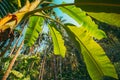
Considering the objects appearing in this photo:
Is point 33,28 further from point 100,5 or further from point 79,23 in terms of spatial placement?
point 100,5

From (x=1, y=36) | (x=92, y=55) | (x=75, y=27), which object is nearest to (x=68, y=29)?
(x=75, y=27)

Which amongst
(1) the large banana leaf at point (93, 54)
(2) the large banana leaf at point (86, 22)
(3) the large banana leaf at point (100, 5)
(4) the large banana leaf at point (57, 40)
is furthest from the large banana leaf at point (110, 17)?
(4) the large banana leaf at point (57, 40)

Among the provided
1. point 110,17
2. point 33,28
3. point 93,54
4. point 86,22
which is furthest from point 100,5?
point 33,28

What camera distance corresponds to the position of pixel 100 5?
2.41 m

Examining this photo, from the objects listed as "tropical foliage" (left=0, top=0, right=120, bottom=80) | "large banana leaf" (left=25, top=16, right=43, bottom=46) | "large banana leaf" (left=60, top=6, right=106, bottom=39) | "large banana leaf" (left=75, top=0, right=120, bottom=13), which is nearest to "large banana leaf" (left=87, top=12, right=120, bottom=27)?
"tropical foliage" (left=0, top=0, right=120, bottom=80)

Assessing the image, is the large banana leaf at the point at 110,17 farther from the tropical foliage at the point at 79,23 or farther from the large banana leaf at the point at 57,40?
the large banana leaf at the point at 57,40

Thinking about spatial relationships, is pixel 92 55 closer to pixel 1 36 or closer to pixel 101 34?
pixel 101 34

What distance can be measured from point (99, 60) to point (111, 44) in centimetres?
2257

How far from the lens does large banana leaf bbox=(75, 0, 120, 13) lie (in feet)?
7.79

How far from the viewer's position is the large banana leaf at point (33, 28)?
156 inches

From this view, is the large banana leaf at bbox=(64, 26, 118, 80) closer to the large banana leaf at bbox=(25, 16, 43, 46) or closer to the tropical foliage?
the tropical foliage

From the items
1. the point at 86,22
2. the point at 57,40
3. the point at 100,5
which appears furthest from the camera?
the point at 57,40

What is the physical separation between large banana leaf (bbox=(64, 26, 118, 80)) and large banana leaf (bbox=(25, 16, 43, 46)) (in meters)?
0.86

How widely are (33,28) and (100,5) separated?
1.82m
